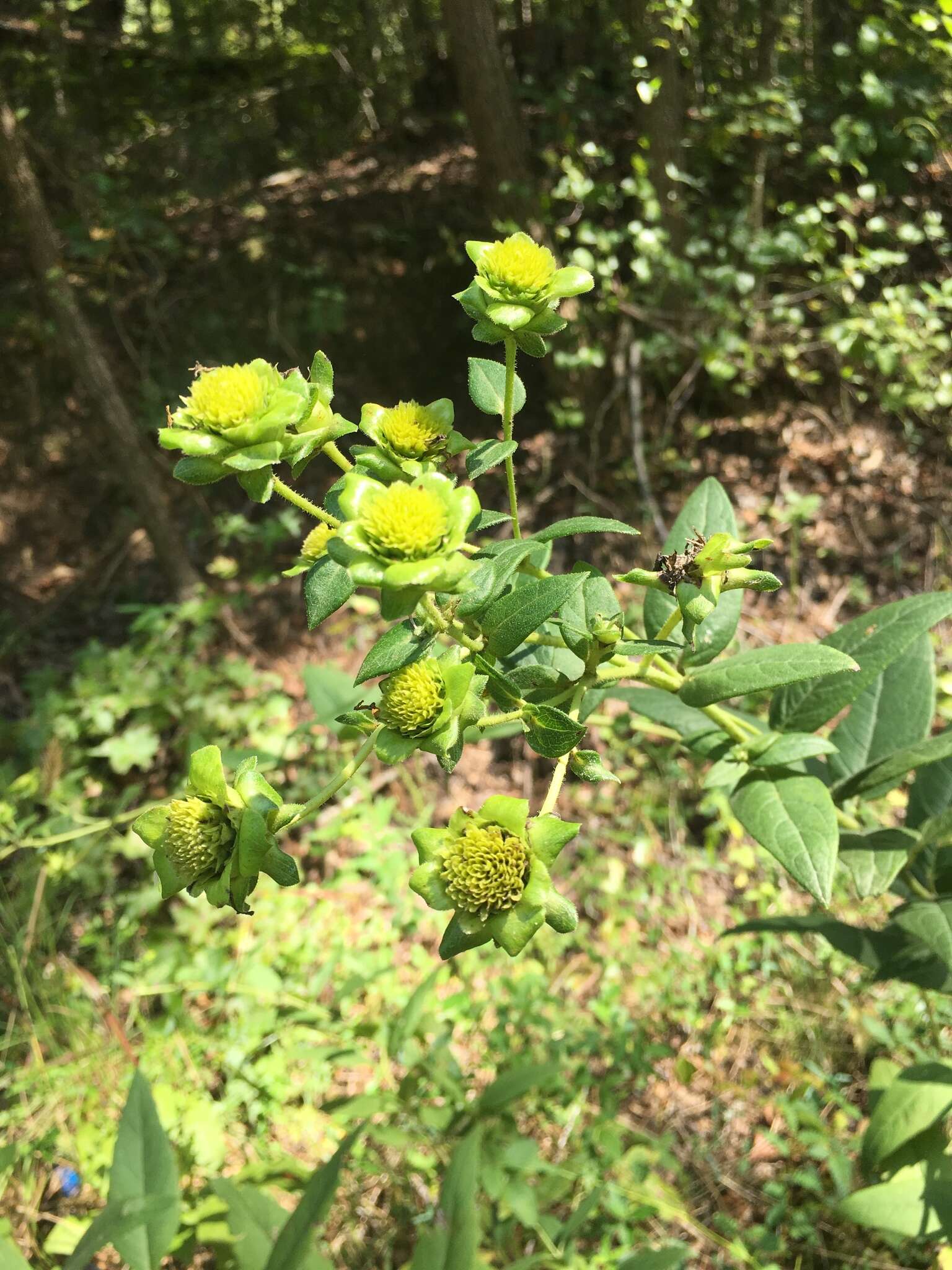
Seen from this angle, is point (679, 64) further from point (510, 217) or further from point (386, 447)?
point (386, 447)

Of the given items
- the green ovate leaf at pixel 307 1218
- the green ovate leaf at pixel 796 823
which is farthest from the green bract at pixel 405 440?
the green ovate leaf at pixel 307 1218

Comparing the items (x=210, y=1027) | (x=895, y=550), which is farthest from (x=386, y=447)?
(x=895, y=550)

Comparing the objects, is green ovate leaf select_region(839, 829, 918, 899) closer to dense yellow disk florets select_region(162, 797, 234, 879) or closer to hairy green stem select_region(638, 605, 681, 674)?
hairy green stem select_region(638, 605, 681, 674)

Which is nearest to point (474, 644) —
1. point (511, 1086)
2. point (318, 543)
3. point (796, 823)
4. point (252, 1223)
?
point (318, 543)

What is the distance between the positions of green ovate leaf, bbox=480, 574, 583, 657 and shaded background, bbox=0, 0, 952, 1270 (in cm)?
109

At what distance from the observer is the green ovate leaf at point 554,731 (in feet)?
2.40

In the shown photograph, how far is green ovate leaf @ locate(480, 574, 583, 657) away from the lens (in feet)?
2.47

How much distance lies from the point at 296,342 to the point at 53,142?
1.40 meters

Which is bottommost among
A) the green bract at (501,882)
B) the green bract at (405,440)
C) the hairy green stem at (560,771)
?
the green bract at (501,882)

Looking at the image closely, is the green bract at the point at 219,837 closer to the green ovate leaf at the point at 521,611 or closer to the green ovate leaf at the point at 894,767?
the green ovate leaf at the point at 521,611

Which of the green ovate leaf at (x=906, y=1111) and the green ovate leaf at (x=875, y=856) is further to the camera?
the green ovate leaf at (x=906, y=1111)

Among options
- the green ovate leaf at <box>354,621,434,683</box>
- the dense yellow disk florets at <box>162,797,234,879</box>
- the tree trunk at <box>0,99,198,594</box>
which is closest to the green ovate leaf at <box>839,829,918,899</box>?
the green ovate leaf at <box>354,621,434,683</box>

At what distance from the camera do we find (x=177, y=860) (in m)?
0.77

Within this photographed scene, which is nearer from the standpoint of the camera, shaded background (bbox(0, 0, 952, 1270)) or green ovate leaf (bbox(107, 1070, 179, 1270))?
green ovate leaf (bbox(107, 1070, 179, 1270))
